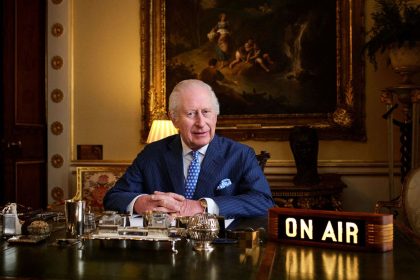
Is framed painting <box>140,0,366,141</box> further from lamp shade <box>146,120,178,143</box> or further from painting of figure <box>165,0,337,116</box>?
lamp shade <box>146,120,178,143</box>

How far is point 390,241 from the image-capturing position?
162cm

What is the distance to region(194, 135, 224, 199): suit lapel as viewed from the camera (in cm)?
257

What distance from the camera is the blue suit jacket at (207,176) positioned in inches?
96.9

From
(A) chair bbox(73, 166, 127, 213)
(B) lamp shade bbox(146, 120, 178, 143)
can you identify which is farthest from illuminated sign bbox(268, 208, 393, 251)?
(A) chair bbox(73, 166, 127, 213)

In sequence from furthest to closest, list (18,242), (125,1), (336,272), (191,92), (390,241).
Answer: (125,1) < (191,92) < (18,242) < (390,241) < (336,272)

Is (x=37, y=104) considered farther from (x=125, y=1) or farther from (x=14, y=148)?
(x=125, y=1)

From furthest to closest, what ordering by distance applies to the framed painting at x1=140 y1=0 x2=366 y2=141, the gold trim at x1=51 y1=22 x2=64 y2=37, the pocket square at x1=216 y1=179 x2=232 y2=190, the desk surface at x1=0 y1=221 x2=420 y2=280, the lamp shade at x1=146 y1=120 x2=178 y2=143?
the gold trim at x1=51 y1=22 x2=64 y2=37
the framed painting at x1=140 y1=0 x2=366 y2=141
the lamp shade at x1=146 y1=120 x2=178 y2=143
the pocket square at x1=216 y1=179 x2=232 y2=190
the desk surface at x1=0 y1=221 x2=420 y2=280

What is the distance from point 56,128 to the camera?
552cm

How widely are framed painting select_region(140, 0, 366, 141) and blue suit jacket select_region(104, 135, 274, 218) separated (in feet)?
7.56

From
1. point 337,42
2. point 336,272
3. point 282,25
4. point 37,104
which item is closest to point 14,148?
point 37,104

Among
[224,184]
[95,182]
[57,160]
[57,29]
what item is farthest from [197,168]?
[57,29]

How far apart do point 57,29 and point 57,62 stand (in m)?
0.36

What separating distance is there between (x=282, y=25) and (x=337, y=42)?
1.82 ft

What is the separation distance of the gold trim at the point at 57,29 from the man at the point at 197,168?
10.5 feet
